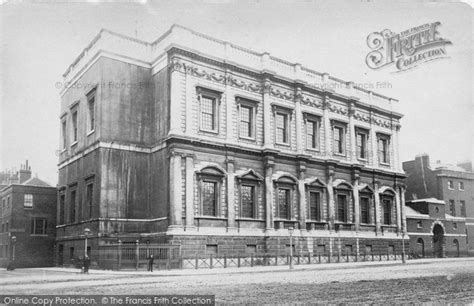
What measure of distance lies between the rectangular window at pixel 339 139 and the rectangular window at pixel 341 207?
11.8 ft

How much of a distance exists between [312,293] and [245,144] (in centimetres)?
1957

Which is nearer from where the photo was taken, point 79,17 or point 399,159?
point 79,17

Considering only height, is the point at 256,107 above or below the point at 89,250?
above

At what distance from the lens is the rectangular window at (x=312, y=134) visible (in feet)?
126

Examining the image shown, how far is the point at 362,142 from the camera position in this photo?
42.8 m

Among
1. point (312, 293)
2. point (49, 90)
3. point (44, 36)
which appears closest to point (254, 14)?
point (44, 36)

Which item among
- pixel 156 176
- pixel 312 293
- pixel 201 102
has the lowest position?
pixel 312 293

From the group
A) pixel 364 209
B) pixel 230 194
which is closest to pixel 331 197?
pixel 364 209

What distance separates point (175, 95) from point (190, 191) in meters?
5.87

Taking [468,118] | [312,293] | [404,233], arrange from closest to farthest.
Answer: [312,293], [468,118], [404,233]

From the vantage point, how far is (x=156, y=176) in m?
31.7

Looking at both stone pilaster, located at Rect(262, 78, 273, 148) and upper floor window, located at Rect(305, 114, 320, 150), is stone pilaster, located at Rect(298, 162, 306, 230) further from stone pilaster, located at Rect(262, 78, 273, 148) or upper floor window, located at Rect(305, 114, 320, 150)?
stone pilaster, located at Rect(262, 78, 273, 148)

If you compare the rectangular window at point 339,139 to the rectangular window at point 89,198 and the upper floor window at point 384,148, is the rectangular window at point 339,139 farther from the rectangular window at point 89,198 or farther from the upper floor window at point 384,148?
the rectangular window at point 89,198

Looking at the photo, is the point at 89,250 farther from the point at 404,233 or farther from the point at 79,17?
the point at 404,233
